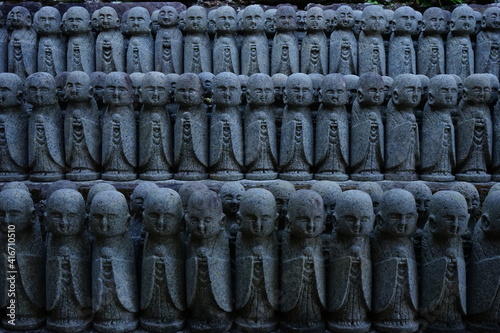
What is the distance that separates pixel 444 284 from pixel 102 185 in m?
2.17

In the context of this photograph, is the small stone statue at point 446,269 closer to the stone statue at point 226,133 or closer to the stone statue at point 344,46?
the stone statue at point 226,133

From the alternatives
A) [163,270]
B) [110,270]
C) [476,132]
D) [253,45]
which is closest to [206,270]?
[163,270]

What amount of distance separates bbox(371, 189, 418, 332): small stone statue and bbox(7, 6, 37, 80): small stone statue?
368cm

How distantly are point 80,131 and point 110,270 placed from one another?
135 centimetres

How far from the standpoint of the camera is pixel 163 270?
331 cm

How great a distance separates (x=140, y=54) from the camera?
5.19m

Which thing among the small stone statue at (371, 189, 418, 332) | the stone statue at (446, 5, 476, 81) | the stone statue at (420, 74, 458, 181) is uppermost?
the stone statue at (446, 5, 476, 81)

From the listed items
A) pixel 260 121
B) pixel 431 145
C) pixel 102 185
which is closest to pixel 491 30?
pixel 431 145

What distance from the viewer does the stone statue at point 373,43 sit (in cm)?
509

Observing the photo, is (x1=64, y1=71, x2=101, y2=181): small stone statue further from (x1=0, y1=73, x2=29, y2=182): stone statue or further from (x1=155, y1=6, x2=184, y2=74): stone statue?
(x1=155, y1=6, x2=184, y2=74): stone statue

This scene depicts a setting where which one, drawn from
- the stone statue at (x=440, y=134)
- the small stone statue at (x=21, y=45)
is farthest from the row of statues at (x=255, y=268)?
the small stone statue at (x=21, y=45)

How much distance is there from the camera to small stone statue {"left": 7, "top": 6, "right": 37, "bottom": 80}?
5250mm

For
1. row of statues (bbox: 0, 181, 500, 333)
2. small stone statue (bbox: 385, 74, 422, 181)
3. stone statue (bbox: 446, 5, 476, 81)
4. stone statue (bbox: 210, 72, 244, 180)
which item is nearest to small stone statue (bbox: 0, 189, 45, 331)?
row of statues (bbox: 0, 181, 500, 333)

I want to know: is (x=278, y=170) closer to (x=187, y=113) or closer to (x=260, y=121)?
(x=260, y=121)
